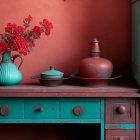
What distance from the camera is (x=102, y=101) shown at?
1.53 meters

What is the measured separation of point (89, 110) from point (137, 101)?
317 mm

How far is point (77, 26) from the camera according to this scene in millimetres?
1911

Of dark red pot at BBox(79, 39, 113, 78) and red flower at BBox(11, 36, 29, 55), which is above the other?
red flower at BBox(11, 36, 29, 55)

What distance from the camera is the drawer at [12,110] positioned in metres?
1.56

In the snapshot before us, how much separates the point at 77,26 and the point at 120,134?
904 millimetres

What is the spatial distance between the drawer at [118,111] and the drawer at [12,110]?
Result: 1.87 ft

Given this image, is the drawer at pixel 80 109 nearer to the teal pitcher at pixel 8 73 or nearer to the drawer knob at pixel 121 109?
the drawer knob at pixel 121 109

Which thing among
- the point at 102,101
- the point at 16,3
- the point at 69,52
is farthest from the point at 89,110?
the point at 16,3

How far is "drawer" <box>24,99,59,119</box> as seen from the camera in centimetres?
155

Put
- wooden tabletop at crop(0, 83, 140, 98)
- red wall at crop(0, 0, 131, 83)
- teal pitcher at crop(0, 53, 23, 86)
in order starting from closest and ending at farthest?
wooden tabletop at crop(0, 83, 140, 98) → teal pitcher at crop(0, 53, 23, 86) → red wall at crop(0, 0, 131, 83)

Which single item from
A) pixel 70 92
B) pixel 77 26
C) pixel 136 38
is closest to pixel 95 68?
pixel 70 92

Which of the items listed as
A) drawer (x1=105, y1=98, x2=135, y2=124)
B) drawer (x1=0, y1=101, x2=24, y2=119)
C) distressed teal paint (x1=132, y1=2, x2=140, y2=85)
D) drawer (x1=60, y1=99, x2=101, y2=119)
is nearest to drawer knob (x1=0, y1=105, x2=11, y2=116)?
drawer (x1=0, y1=101, x2=24, y2=119)

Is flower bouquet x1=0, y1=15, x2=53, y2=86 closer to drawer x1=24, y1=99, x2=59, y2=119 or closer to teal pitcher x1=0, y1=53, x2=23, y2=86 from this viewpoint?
teal pitcher x1=0, y1=53, x2=23, y2=86

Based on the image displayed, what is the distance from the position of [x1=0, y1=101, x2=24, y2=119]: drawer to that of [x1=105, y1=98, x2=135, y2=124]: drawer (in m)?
0.57
